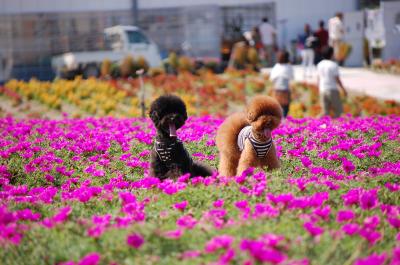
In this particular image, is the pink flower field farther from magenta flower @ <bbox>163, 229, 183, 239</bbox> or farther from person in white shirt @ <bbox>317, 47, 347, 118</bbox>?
person in white shirt @ <bbox>317, 47, 347, 118</bbox>

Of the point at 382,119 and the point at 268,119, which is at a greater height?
the point at 268,119

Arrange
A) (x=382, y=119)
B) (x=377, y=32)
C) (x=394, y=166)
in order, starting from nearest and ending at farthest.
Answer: (x=394, y=166)
(x=382, y=119)
(x=377, y=32)

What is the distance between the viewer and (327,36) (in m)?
22.0

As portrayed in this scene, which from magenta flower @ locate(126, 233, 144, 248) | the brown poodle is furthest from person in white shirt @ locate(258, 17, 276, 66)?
magenta flower @ locate(126, 233, 144, 248)

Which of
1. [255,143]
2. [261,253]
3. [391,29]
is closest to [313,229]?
[261,253]

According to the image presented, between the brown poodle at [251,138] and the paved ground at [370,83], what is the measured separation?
33.8 feet

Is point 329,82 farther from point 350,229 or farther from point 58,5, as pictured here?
point 58,5

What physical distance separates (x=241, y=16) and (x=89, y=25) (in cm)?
731

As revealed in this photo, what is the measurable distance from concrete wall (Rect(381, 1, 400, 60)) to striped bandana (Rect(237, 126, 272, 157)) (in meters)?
19.9

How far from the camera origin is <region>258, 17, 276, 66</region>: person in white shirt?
24406mm

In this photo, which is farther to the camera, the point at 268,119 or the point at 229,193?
the point at 268,119

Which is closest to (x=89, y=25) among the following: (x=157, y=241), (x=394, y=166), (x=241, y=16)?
(x=241, y=16)

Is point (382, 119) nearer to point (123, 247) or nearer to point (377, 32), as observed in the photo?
point (123, 247)

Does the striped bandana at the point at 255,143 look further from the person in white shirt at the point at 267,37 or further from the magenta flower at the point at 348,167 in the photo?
the person in white shirt at the point at 267,37
